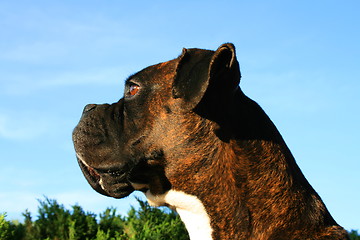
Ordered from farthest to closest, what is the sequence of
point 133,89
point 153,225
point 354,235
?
point 354,235 → point 153,225 → point 133,89

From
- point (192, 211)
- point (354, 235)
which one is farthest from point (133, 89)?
point (354, 235)

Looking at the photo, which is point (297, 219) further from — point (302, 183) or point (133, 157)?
point (133, 157)

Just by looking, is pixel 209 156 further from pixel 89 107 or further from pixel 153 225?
pixel 153 225

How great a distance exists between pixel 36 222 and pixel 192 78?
575 cm

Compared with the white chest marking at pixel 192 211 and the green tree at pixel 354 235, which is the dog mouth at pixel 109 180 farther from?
the green tree at pixel 354 235

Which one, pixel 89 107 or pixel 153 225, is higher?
pixel 89 107

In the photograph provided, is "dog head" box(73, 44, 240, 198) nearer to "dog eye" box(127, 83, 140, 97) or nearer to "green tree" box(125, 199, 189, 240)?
"dog eye" box(127, 83, 140, 97)

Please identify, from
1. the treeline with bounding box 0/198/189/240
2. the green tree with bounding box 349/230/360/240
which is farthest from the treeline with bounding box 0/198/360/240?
the green tree with bounding box 349/230/360/240

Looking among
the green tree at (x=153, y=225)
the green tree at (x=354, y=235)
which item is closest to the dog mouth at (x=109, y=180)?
the green tree at (x=153, y=225)

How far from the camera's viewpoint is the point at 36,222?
348 inches

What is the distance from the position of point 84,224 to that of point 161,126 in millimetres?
4728

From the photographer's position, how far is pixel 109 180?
4883mm

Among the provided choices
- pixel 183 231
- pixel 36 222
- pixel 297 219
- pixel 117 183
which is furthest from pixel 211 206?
pixel 36 222

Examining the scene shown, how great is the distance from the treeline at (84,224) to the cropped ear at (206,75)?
4.31 metres
